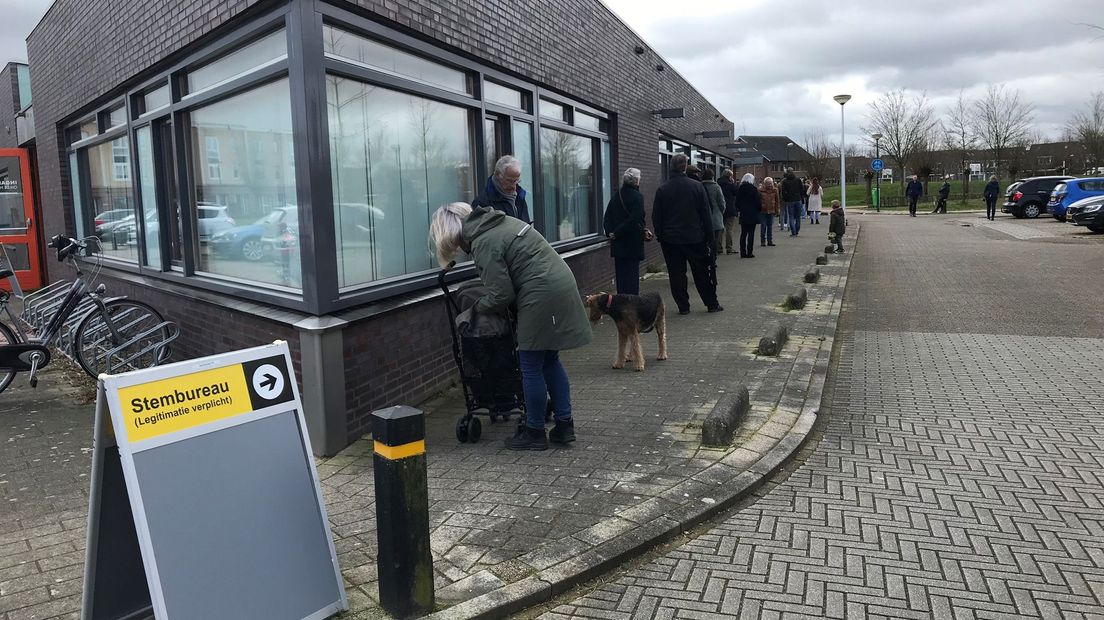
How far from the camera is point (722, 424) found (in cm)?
518

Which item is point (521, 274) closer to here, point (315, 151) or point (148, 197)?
point (315, 151)

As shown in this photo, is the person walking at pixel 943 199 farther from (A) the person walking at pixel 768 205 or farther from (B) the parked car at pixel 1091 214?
(A) the person walking at pixel 768 205

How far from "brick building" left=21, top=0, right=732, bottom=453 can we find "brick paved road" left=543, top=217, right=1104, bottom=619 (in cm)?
275

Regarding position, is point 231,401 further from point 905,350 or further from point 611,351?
point 905,350

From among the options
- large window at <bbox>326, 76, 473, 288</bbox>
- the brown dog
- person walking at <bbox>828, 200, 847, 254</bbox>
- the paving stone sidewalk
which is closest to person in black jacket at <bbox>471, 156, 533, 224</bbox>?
large window at <bbox>326, 76, 473, 288</bbox>

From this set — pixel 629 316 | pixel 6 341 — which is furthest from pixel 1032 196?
pixel 6 341

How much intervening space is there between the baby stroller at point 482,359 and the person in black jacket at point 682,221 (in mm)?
4719

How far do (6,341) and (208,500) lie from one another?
17.7 feet

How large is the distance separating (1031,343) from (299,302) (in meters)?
7.65

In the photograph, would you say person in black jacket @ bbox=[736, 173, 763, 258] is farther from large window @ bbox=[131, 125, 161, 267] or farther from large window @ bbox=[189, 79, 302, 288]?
large window @ bbox=[189, 79, 302, 288]

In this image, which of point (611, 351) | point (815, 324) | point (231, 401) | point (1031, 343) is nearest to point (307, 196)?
point (231, 401)

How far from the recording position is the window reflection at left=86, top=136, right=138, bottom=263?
9.27 m

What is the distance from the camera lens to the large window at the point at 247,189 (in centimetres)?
588

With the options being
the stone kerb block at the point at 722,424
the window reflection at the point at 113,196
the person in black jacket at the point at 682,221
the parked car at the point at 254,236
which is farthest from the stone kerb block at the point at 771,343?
the window reflection at the point at 113,196
